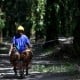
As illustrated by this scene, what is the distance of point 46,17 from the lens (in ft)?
112

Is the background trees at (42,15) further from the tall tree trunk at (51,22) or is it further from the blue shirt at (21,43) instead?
the blue shirt at (21,43)

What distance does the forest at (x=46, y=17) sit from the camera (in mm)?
23009

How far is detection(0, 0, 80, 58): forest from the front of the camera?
75.5ft

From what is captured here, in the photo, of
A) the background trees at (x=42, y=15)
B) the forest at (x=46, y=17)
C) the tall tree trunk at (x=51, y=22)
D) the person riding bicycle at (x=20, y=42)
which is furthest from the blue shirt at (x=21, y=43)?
the tall tree trunk at (x=51, y=22)

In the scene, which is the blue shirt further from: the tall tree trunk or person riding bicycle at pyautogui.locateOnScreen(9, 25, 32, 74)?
the tall tree trunk

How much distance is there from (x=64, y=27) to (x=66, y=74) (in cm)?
2514

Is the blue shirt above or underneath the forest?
above

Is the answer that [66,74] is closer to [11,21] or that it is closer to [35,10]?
[35,10]

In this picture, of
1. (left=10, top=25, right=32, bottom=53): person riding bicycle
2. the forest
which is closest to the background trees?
the forest

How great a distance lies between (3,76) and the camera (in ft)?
46.6

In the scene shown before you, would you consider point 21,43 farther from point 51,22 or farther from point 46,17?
point 46,17

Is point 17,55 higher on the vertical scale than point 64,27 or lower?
higher

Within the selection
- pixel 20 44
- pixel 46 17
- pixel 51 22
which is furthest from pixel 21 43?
pixel 46 17

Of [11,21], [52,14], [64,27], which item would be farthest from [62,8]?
[11,21]
